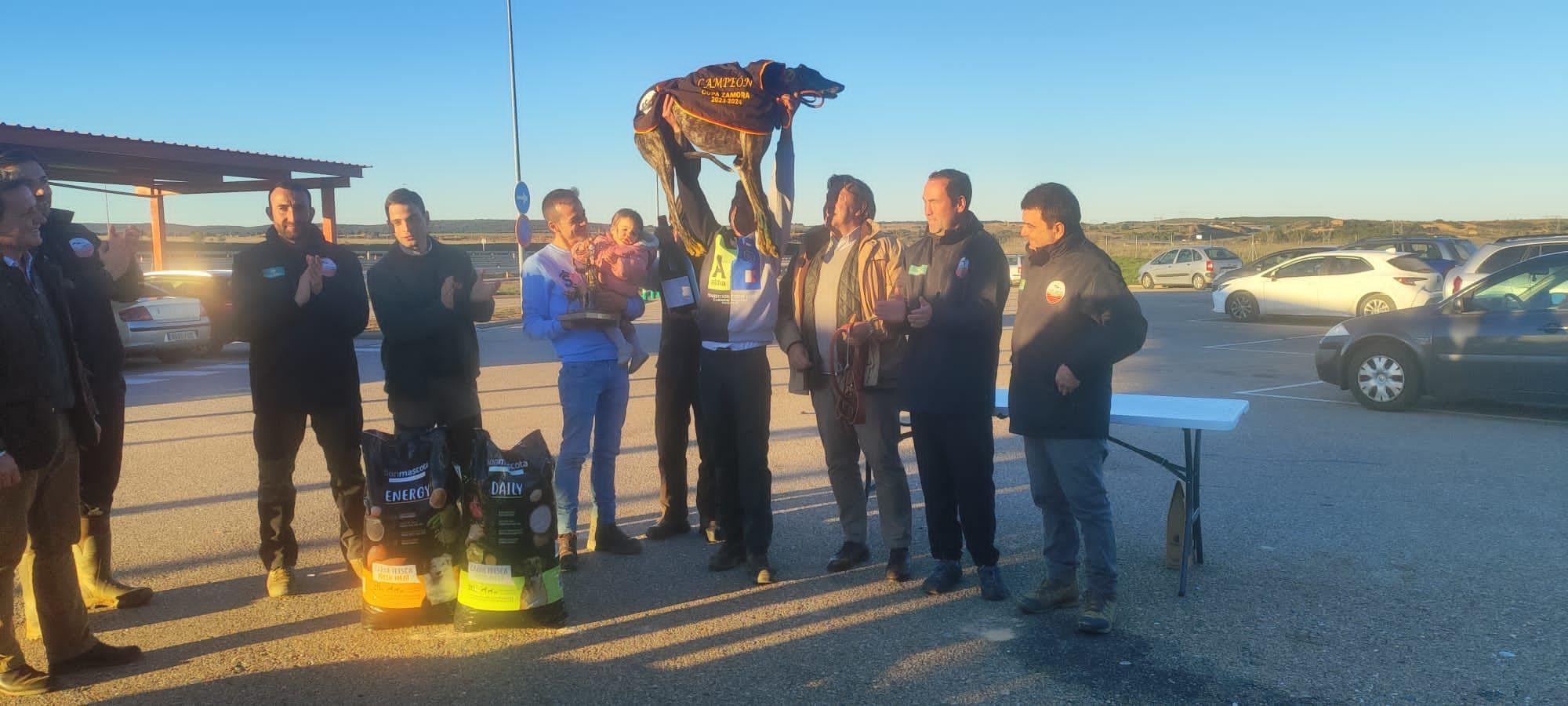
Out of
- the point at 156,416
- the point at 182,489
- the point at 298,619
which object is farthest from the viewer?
the point at 156,416

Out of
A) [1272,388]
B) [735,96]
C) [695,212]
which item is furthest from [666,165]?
[1272,388]

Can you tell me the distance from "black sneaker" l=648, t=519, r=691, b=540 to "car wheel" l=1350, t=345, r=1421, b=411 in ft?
23.7

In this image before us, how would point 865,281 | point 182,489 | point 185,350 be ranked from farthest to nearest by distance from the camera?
point 185,350 → point 182,489 → point 865,281

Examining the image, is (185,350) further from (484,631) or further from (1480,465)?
(1480,465)

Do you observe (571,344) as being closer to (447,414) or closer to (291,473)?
(447,414)

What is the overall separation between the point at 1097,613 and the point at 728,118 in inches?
104

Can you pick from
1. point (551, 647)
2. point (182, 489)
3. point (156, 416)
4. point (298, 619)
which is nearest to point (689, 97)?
point (551, 647)

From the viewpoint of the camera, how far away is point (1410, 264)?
61.7 ft

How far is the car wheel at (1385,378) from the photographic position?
954 centimetres

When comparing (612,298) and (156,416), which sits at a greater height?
(612,298)

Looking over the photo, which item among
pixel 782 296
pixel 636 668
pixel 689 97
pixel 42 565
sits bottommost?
pixel 636 668

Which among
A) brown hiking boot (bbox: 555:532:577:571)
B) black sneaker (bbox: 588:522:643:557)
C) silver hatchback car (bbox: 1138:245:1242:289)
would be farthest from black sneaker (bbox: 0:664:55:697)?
silver hatchback car (bbox: 1138:245:1242:289)

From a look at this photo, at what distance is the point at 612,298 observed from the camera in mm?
5219

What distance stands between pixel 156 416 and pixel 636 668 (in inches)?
334
